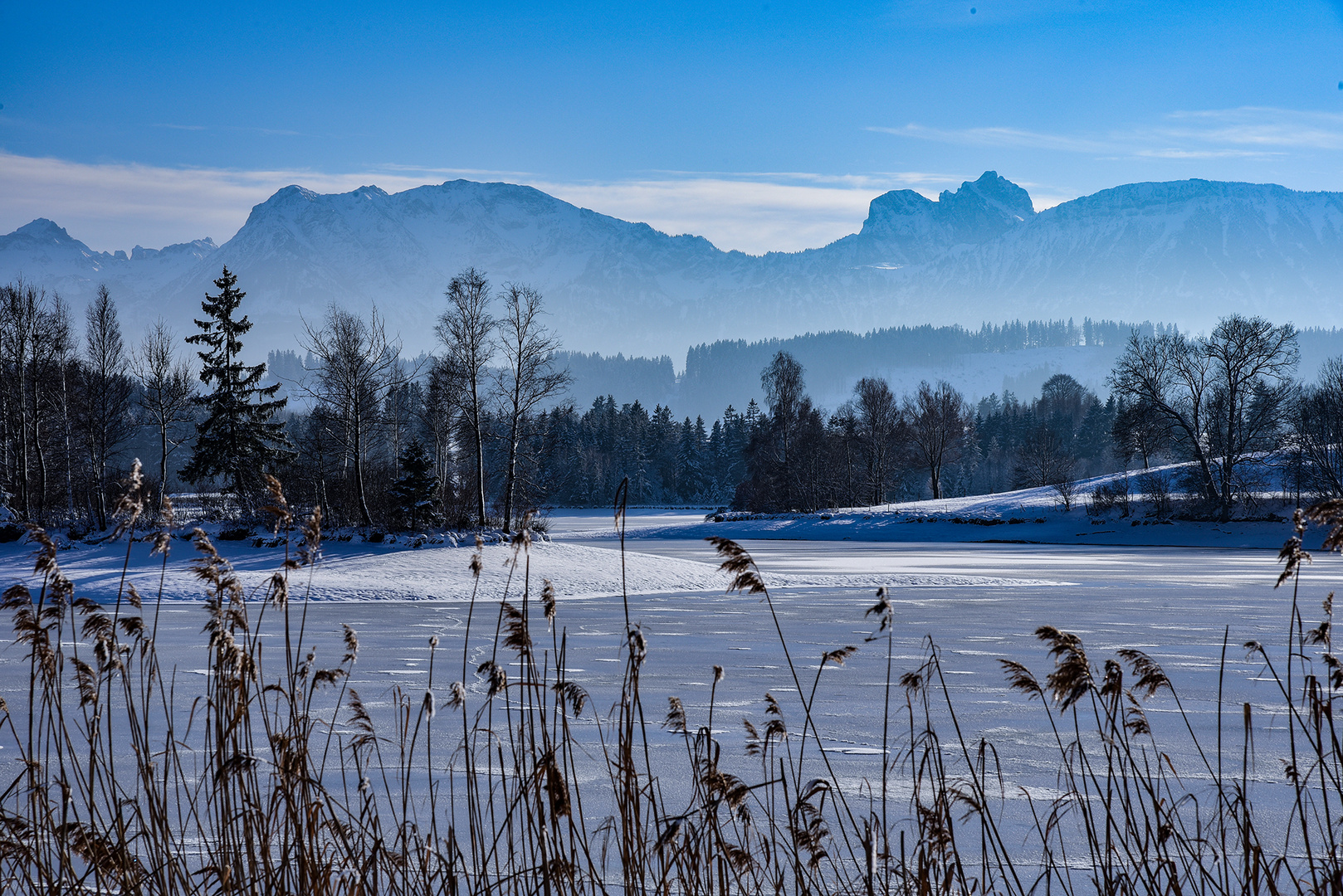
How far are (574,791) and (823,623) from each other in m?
7.38

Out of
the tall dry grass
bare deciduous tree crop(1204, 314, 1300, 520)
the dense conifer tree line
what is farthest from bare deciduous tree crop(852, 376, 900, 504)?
the tall dry grass

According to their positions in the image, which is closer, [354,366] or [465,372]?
[354,366]

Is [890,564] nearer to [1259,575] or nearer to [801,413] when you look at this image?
[1259,575]

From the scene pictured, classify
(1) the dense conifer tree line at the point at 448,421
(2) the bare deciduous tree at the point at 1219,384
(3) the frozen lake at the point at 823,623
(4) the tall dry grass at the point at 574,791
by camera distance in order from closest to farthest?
(4) the tall dry grass at the point at 574,791 → (3) the frozen lake at the point at 823,623 → (1) the dense conifer tree line at the point at 448,421 → (2) the bare deciduous tree at the point at 1219,384

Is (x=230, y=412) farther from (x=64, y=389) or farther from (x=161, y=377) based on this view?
(x=64, y=389)

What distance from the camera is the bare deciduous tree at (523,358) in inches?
1130

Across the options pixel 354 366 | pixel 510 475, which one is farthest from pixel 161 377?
pixel 510 475

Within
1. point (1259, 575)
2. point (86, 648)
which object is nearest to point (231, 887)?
point (86, 648)

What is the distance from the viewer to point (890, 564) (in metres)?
23.5

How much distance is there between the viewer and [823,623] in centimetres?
1151

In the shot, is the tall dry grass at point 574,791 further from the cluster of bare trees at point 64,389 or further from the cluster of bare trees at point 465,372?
the cluster of bare trees at point 64,389

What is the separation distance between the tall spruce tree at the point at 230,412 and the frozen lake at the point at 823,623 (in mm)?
10677

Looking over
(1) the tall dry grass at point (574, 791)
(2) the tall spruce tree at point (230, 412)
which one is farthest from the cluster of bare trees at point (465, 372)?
(1) the tall dry grass at point (574, 791)

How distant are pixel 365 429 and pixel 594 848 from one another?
3086 cm
